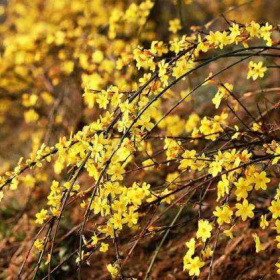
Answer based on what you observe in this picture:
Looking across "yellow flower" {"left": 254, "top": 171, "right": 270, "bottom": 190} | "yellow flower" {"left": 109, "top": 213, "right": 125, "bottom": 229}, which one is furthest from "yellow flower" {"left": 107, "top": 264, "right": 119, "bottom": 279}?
"yellow flower" {"left": 254, "top": 171, "right": 270, "bottom": 190}

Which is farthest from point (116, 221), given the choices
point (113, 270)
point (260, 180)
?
point (260, 180)

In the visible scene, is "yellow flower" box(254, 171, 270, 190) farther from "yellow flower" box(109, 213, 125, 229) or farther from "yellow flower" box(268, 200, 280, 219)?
"yellow flower" box(109, 213, 125, 229)

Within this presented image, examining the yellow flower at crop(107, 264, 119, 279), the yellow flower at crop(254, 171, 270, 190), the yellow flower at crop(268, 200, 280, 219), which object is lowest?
the yellow flower at crop(107, 264, 119, 279)

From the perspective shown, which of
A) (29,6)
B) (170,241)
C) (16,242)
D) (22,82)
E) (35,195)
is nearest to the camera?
(170,241)

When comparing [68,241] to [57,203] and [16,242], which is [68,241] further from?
[57,203]

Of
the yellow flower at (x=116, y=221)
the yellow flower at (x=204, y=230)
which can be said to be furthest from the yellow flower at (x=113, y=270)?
the yellow flower at (x=204, y=230)

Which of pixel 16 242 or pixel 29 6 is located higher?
pixel 29 6

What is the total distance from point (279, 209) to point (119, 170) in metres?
0.69

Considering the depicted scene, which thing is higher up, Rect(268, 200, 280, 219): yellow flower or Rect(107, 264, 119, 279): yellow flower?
Rect(268, 200, 280, 219): yellow flower

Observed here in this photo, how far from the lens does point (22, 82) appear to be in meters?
5.39

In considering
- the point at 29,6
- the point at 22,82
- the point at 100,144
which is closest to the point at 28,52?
the point at 22,82

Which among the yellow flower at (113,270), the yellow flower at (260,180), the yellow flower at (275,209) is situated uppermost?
the yellow flower at (260,180)

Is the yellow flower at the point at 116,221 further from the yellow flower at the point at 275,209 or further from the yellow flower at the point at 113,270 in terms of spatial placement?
the yellow flower at the point at 275,209

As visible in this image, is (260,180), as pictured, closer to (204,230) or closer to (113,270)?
(204,230)
